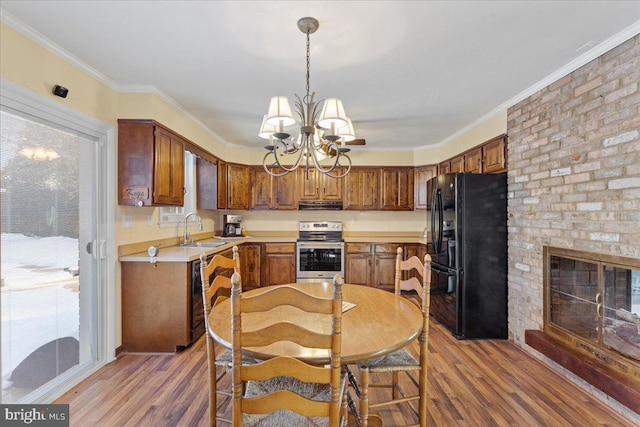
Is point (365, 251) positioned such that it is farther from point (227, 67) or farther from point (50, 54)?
point (50, 54)

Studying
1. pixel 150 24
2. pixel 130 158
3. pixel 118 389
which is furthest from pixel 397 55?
pixel 118 389

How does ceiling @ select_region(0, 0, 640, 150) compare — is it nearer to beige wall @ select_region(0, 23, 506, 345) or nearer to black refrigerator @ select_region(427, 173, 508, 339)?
beige wall @ select_region(0, 23, 506, 345)

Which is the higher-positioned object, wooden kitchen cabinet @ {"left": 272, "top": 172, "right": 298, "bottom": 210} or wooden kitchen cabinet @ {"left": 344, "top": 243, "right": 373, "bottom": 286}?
wooden kitchen cabinet @ {"left": 272, "top": 172, "right": 298, "bottom": 210}

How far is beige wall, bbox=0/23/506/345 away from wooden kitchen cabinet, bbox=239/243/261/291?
708mm

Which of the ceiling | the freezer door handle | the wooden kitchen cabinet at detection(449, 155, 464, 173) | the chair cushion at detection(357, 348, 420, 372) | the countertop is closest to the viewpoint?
the chair cushion at detection(357, 348, 420, 372)

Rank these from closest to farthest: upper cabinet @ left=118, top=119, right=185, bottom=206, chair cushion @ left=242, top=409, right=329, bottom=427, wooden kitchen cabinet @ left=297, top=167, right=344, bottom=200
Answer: chair cushion @ left=242, top=409, right=329, bottom=427 → upper cabinet @ left=118, top=119, right=185, bottom=206 → wooden kitchen cabinet @ left=297, top=167, right=344, bottom=200

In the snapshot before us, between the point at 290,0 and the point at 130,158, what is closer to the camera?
the point at 290,0

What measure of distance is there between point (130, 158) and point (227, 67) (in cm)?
124

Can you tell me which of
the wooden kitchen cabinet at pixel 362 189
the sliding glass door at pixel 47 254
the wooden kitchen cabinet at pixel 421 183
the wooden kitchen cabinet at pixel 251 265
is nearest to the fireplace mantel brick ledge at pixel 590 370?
the wooden kitchen cabinet at pixel 421 183

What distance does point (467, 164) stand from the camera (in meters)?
4.01

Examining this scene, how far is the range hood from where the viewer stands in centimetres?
525

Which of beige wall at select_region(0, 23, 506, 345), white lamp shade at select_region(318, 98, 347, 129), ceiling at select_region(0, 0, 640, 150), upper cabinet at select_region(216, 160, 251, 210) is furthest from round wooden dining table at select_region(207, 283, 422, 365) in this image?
upper cabinet at select_region(216, 160, 251, 210)

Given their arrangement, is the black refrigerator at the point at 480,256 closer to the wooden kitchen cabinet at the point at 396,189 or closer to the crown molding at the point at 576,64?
the crown molding at the point at 576,64

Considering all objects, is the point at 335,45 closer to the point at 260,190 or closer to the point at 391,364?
the point at 391,364
